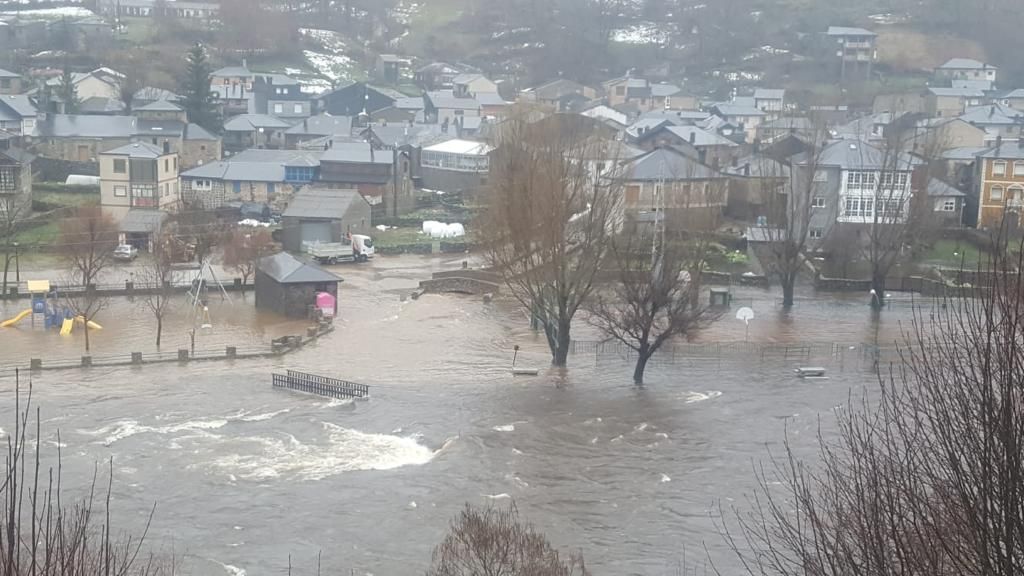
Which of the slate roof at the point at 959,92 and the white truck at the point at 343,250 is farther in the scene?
the slate roof at the point at 959,92

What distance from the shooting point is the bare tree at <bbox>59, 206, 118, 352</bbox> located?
2264 centimetres

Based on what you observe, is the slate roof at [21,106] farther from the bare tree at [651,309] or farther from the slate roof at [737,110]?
the bare tree at [651,309]

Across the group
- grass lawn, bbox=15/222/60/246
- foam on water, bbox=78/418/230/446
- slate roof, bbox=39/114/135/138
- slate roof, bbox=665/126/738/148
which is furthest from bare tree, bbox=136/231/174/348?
slate roof, bbox=665/126/738/148

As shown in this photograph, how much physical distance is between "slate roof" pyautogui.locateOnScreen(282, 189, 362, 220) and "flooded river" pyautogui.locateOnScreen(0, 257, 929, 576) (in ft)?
25.7

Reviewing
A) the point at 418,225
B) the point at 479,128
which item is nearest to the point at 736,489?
the point at 418,225

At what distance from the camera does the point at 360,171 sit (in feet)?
115

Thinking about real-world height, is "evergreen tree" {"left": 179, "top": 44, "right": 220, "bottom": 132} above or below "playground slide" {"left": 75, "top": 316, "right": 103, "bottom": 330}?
above

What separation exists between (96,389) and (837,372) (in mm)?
11554

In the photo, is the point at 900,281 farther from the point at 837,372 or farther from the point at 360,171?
the point at 360,171

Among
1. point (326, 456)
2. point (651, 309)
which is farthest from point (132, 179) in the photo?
point (326, 456)

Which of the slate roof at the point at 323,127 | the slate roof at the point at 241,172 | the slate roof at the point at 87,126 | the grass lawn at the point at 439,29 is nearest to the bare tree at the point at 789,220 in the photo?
the slate roof at the point at 241,172

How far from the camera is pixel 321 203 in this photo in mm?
30344

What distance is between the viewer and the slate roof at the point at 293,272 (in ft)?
74.9

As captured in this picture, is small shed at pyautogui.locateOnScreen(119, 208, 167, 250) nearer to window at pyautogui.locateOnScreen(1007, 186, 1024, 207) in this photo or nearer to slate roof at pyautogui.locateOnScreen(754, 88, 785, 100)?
window at pyautogui.locateOnScreen(1007, 186, 1024, 207)
